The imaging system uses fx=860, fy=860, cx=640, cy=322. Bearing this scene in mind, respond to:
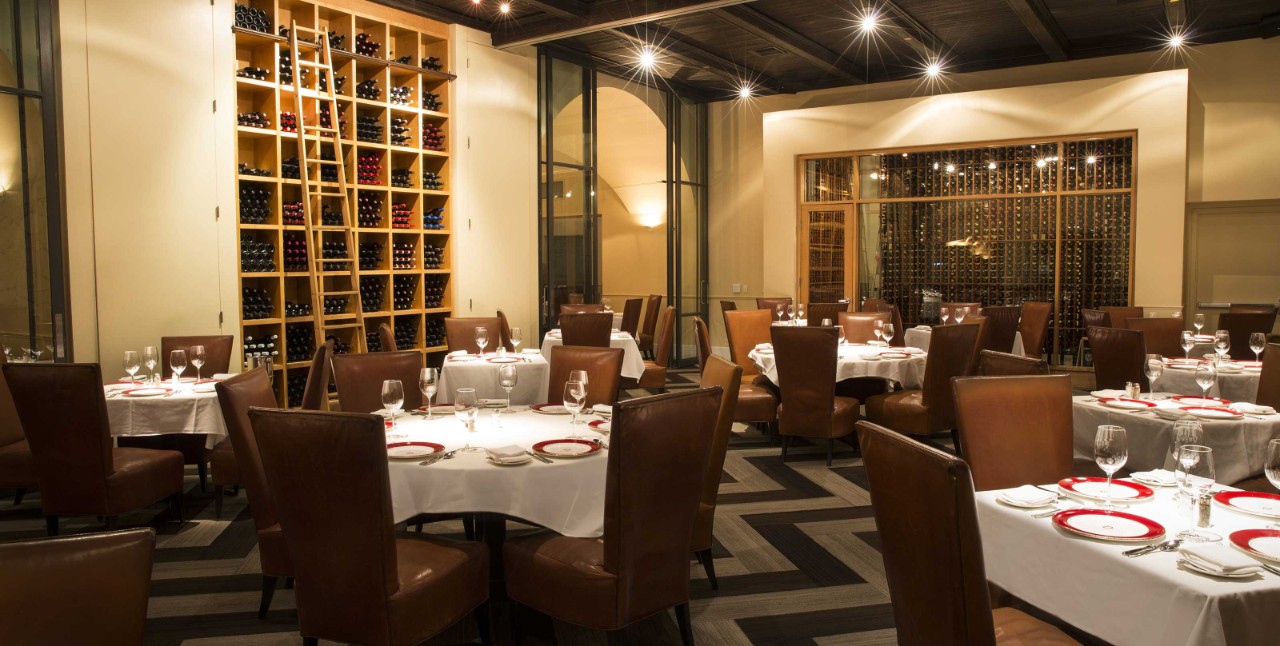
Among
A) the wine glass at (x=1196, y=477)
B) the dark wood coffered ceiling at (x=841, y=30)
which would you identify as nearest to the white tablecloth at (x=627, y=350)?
the dark wood coffered ceiling at (x=841, y=30)

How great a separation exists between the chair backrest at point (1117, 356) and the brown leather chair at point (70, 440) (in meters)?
5.51

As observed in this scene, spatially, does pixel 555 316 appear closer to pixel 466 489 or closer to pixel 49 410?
pixel 49 410

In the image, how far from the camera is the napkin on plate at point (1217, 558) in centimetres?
180

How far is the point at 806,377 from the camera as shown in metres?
5.84

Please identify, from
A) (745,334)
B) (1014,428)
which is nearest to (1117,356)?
(1014,428)

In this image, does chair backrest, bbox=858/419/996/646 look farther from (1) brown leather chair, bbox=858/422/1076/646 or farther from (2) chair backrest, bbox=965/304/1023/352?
(2) chair backrest, bbox=965/304/1023/352

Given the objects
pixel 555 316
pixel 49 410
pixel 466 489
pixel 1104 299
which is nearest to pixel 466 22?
pixel 555 316

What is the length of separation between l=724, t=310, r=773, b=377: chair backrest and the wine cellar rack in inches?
103

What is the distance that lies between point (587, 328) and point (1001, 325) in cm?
396

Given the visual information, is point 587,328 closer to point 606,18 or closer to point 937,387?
point 937,387

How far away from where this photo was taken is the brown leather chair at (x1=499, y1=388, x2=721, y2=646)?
264cm

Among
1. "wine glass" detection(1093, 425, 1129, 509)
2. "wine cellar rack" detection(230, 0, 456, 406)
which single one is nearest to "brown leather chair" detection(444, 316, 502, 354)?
"wine cellar rack" detection(230, 0, 456, 406)

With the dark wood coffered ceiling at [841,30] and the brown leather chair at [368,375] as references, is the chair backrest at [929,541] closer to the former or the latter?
the brown leather chair at [368,375]

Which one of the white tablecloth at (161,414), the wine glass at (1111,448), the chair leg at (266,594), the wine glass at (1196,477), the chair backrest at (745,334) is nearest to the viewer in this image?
the wine glass at (1196,477)
